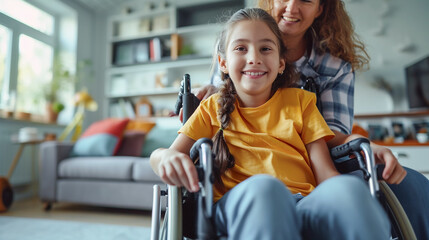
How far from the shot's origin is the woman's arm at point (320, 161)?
833 mm

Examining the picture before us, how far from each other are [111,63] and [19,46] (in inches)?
44.6

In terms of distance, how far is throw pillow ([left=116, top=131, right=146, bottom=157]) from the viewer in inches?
110

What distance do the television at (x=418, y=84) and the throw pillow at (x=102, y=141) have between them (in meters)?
2.79

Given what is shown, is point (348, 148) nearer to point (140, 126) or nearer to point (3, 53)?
point (140, 126)

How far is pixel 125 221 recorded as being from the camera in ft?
7.52

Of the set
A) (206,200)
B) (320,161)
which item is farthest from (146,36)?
(206,200)

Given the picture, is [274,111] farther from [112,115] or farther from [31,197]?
[112,115]

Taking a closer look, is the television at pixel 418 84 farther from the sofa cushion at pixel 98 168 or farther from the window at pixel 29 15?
the window at pixel 29 15

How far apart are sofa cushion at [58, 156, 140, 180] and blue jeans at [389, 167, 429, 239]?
2029mm

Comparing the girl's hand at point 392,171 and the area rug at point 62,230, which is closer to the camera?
the girl's hand at point 392,171

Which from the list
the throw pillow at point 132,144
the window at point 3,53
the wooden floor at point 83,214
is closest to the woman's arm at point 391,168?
the wooden floor at point 83,214

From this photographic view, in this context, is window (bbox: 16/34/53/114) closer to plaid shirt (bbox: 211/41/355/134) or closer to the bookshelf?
the bookshelf

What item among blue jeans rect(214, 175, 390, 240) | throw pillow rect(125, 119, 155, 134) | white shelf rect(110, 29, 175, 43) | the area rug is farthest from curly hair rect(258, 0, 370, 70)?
white shelf rect(110, 29, 175, 43)

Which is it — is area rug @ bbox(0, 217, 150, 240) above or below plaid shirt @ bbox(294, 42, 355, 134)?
below
